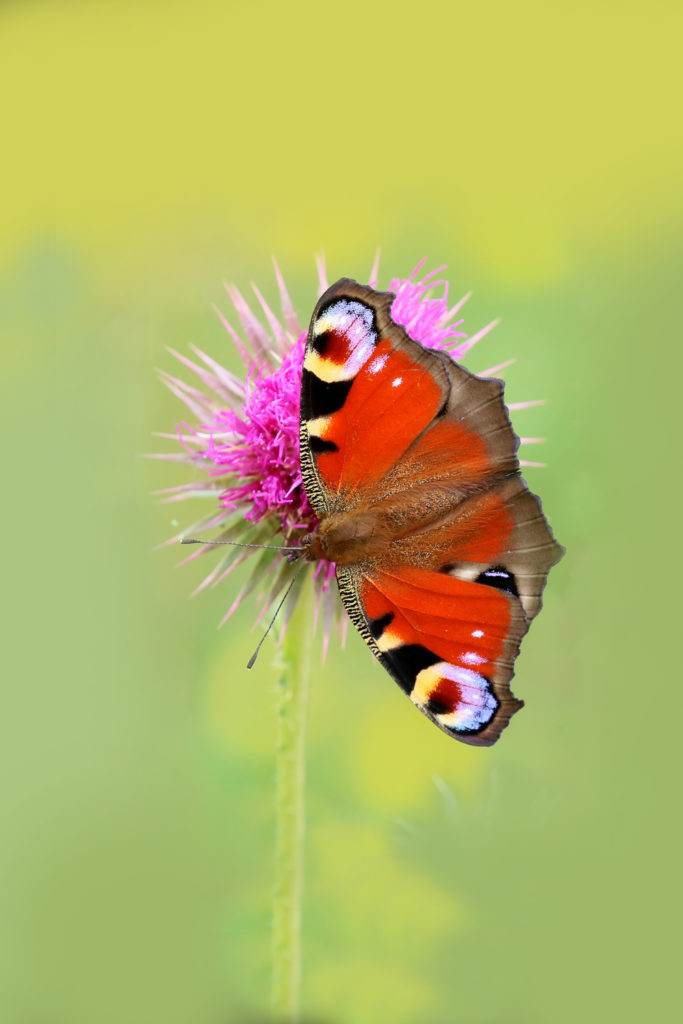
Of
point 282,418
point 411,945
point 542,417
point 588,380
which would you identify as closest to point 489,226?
point 588,380

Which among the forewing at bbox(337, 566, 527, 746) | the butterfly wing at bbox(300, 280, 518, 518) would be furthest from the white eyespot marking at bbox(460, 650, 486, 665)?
the butterfly wing at bbox(300, 280, 518, 518)

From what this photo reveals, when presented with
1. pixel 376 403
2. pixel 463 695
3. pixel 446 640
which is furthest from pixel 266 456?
pixel 463 695

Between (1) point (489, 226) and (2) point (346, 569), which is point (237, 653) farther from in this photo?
(1) point (489, 226)

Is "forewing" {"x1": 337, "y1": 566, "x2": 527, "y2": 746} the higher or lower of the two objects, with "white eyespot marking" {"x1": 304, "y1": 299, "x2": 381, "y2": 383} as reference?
lower

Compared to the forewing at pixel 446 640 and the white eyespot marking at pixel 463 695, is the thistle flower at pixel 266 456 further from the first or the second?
the white eyespot marking at pixel 463 695

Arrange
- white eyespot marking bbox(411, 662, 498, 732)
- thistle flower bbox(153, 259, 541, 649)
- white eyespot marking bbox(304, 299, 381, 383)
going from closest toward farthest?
1. white eyespot marking bbox(411, 662, 498, 732)
2. white eyespot marking bbox(304, 299, 381, 383)
3. thistle flower bbox(153, 259, 541, 649)

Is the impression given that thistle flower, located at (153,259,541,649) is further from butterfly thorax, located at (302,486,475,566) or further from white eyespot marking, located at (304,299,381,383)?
white eyespot marking, located at (304,299,381,383)
